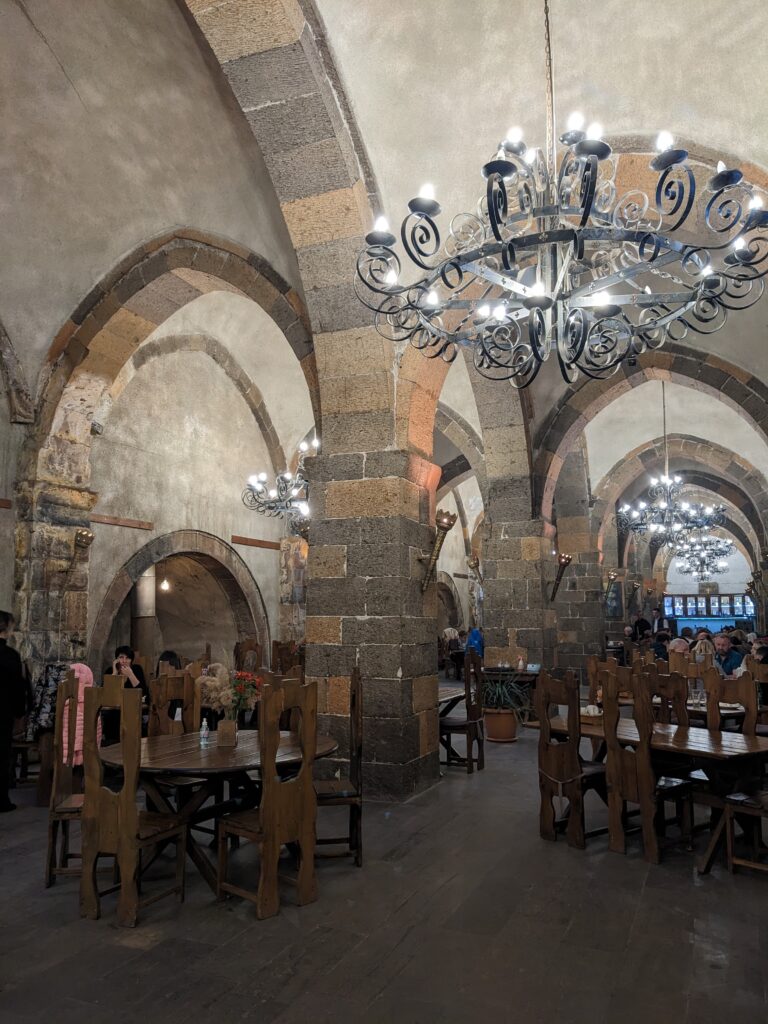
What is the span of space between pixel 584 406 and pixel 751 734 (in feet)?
17.8

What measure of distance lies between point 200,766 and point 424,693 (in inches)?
86.7

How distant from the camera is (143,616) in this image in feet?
29.6

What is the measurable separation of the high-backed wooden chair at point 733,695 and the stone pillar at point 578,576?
23.1 ft

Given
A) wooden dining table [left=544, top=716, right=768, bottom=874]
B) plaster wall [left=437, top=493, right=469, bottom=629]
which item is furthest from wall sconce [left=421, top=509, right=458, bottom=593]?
plaster wall [left=437, top=493, right=469, bottom=629]

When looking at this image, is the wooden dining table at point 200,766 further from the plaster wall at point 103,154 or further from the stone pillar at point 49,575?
the plaster wall at point 103,154

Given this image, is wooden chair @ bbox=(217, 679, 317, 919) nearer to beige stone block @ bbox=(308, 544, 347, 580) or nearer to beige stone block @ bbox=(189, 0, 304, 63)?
beige stone block @ bbox=(308, 544, 347, 580)

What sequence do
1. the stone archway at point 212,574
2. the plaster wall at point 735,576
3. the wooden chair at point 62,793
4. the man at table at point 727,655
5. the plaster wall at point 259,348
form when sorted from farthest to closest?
1. the plaster wall at point 735,576
2. the plaster wall at point 259,348
3. the stone archway at point 212,574
4. the man at table at point 727,655
5. the wooden chair at point 62,793

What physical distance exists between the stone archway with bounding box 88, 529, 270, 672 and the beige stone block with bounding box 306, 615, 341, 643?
3.72 meters

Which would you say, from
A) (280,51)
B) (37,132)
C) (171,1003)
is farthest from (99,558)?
(171,1003)

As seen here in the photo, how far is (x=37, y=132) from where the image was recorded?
522 centimetres

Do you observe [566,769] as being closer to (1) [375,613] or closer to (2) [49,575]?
(1) [375,613]

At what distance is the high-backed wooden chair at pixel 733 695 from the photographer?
3.79 m

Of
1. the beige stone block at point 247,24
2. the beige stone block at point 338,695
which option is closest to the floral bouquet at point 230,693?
the beige stone block at point 338,695

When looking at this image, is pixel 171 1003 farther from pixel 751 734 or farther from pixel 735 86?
pixel 735 86
